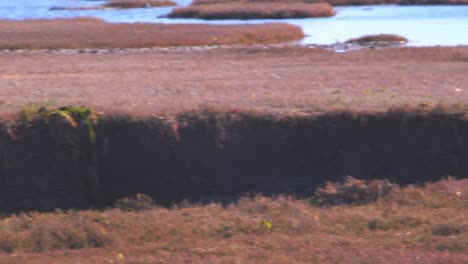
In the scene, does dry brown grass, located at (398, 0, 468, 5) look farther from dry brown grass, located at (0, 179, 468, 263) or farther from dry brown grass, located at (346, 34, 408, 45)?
dry brown grass, located at (0, 179, 468, 263)

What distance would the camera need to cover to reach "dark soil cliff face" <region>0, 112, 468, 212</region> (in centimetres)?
1269

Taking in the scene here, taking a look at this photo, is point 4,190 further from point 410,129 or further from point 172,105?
point 410,129

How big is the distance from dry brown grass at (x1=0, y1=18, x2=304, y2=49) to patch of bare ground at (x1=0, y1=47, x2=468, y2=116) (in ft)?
17.0

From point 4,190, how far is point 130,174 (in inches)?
85.3

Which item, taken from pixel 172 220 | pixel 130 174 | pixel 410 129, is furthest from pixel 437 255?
pixel 130 174

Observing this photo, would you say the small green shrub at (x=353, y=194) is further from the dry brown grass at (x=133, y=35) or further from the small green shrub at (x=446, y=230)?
the dry brown grass at (x=133, y=35)

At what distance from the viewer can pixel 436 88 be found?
1584 cm

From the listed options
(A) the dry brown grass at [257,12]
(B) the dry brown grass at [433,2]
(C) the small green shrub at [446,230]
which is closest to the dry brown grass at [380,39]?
(A) the dry brown grass at [257,12]


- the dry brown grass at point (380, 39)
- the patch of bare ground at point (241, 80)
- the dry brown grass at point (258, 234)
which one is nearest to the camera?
the dry brown grass at point (258, 234)

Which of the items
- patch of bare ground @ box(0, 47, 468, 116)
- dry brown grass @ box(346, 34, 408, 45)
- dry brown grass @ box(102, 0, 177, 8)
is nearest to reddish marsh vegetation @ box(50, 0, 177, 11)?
dry brown grass @ box(102, 0, 177, 8)

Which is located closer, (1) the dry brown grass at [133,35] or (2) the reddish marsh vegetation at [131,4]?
(1) the dry brown grass at [133,35]

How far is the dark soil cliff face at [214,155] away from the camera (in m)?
12.7

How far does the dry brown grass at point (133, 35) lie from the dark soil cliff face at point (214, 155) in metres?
18.0

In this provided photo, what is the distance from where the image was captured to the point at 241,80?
17766mm
